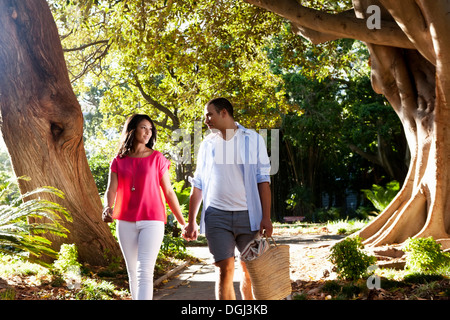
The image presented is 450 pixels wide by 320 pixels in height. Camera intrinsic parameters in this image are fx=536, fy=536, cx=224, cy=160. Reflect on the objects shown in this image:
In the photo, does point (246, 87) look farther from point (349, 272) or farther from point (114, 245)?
→ point (349, 272)

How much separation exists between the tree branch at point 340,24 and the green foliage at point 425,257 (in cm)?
386

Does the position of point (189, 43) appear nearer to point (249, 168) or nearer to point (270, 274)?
point (249, 168)

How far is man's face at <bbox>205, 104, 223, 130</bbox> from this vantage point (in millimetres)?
4918

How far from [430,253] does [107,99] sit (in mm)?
19153

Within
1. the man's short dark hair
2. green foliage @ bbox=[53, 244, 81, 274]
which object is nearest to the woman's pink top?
the man's short dark hair

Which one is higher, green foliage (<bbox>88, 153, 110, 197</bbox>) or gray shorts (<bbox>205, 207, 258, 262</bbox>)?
green foliage (<bbox>88, 153, 110, 197</bbox>)

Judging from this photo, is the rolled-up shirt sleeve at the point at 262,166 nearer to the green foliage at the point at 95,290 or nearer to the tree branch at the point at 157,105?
the green foliage at the point at 95,290

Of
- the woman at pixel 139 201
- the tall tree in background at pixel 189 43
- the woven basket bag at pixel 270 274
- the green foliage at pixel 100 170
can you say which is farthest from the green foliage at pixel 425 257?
the green foliage at pixel 100 170

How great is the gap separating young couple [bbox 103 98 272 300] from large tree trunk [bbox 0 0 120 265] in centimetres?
342

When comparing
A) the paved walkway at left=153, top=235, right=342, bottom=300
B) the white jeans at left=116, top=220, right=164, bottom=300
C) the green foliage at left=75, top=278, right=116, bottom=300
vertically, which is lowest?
the paved walkway at left=153, top=235, right=342, bottom=300

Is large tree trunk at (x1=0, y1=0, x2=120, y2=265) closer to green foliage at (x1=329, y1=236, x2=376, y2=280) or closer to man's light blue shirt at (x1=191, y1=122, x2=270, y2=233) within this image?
green foliage at (x1=329, y1=236, x2=376, y2=280)

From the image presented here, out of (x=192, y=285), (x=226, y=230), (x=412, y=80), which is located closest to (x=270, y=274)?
(x=226, y=230)

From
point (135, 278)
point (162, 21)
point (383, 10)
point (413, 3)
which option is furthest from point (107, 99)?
point (135, 278)

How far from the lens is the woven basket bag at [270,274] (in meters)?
4.59
